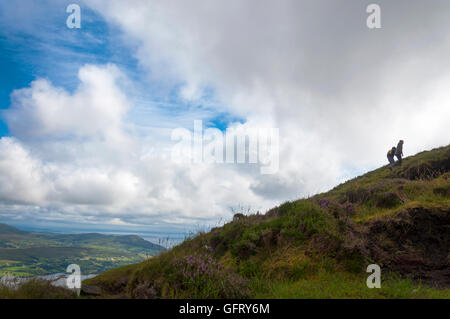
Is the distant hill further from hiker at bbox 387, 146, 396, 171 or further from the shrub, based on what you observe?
hiker at bbox 387, 146, 396, 171

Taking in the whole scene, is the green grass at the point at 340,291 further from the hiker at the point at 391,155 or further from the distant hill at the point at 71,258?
the hiker at the point at 391,155

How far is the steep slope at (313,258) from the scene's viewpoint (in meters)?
6.30

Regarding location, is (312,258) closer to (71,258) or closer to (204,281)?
(204,281)

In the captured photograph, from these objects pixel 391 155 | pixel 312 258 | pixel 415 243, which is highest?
pixel 391 155

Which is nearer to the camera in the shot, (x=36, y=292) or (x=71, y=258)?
(x=36, y=292)

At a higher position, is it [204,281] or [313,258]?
[313,258]

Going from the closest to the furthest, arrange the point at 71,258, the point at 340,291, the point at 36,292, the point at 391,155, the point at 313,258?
Answer: the point at 36,292
the point at 340,291
the point at 313,258
the point at 391,155
the point at 71,258

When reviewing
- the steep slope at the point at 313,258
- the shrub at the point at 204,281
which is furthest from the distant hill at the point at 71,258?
the shrub at the point at 204,281

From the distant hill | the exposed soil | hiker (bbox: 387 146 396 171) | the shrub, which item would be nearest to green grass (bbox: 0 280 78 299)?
the distant hill

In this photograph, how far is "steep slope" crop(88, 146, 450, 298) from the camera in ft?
20.7

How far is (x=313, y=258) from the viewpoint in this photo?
8.09m

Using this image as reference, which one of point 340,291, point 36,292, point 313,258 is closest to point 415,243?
point 313,258
